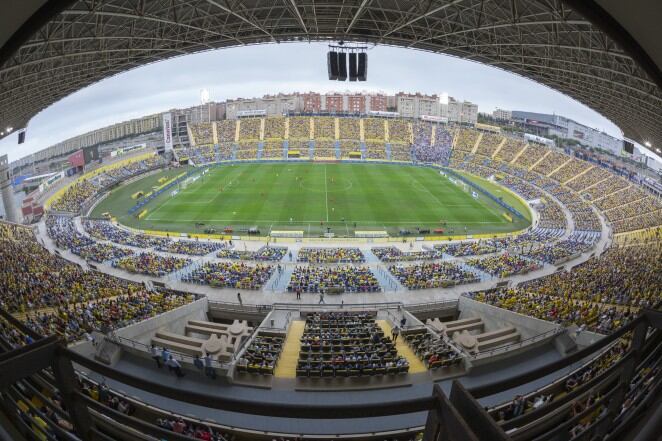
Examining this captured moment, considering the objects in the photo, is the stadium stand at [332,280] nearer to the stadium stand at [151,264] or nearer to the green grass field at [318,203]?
the stadium stand at [151,264]

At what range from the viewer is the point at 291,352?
43.8 ft

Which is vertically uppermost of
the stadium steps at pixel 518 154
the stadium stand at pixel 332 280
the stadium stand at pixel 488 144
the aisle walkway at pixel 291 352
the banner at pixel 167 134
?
the banner at pixel 167 134

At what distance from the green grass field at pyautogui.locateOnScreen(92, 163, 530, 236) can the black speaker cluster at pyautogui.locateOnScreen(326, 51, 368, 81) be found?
63.1ft

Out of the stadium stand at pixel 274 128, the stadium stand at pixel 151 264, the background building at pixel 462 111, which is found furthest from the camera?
the background building at pixel 462 111

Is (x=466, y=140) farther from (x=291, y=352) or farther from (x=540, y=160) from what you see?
(x=291, y=352)

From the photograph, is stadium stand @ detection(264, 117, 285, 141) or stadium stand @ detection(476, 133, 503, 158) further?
stadium stand @ detection(264, 117, 285, 141)

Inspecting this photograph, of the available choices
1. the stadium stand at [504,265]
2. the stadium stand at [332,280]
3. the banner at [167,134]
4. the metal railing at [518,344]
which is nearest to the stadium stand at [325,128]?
the banner at [167,134]

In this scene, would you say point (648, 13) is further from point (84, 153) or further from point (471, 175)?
point (84, 153)

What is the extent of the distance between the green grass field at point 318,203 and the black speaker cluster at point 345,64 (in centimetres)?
1924

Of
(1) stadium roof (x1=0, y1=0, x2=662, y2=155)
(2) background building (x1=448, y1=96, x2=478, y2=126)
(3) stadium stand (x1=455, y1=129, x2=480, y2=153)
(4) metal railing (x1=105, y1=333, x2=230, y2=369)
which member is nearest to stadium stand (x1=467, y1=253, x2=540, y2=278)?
(1) stadium roof (x1=0, y1=0, x2=662, y2=155)

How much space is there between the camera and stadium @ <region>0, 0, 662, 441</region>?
242 cm

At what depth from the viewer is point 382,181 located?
2188 inches

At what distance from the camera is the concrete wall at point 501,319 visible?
14.4 meters

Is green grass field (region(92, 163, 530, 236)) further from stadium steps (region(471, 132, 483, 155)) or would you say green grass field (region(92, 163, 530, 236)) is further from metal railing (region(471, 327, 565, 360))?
metal railing (region(471, 327, 565, 360))
